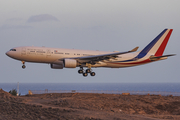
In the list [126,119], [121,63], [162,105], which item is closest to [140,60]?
[121,63]

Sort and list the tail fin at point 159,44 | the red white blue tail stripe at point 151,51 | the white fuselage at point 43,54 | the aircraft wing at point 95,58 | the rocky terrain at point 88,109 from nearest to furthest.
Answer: the rocky terrain at point 88,109, the white fuselage at point 43,54, the aircraft wing at point 95,58, the red white blue tail stripe at point 151,51, the tail fin at point 159,44

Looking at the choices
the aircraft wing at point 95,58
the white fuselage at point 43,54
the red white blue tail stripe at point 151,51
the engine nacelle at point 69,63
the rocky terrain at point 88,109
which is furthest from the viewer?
the red white blue tail stripe at point 151,51

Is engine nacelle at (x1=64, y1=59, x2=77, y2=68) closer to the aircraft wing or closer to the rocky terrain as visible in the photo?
the aircraft wing

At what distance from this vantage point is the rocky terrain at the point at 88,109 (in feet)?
74.3

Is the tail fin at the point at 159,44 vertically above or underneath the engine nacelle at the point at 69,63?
above

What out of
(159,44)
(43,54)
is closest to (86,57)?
(43,54)

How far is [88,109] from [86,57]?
15527mm

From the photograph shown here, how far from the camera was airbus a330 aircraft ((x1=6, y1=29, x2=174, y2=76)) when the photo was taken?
39969mm

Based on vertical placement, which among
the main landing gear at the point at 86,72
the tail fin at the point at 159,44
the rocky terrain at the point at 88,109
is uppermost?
the tail fin at the point at 159,44

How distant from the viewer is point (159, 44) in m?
52.0

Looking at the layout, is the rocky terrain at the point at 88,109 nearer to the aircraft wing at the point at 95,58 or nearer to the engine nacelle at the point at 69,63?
the aircraft wing at the point at 95,58

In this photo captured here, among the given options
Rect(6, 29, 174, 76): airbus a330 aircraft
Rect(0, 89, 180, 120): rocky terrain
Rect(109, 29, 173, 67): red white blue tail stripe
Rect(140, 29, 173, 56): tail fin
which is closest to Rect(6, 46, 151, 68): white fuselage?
Rect(6, 29, 174, 76): airbus a330 aircraft

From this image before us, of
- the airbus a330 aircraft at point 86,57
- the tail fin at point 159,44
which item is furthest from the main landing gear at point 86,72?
the tail fin at point 159,44

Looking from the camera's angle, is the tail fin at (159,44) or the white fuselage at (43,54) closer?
the white fuselage at (43,54)
